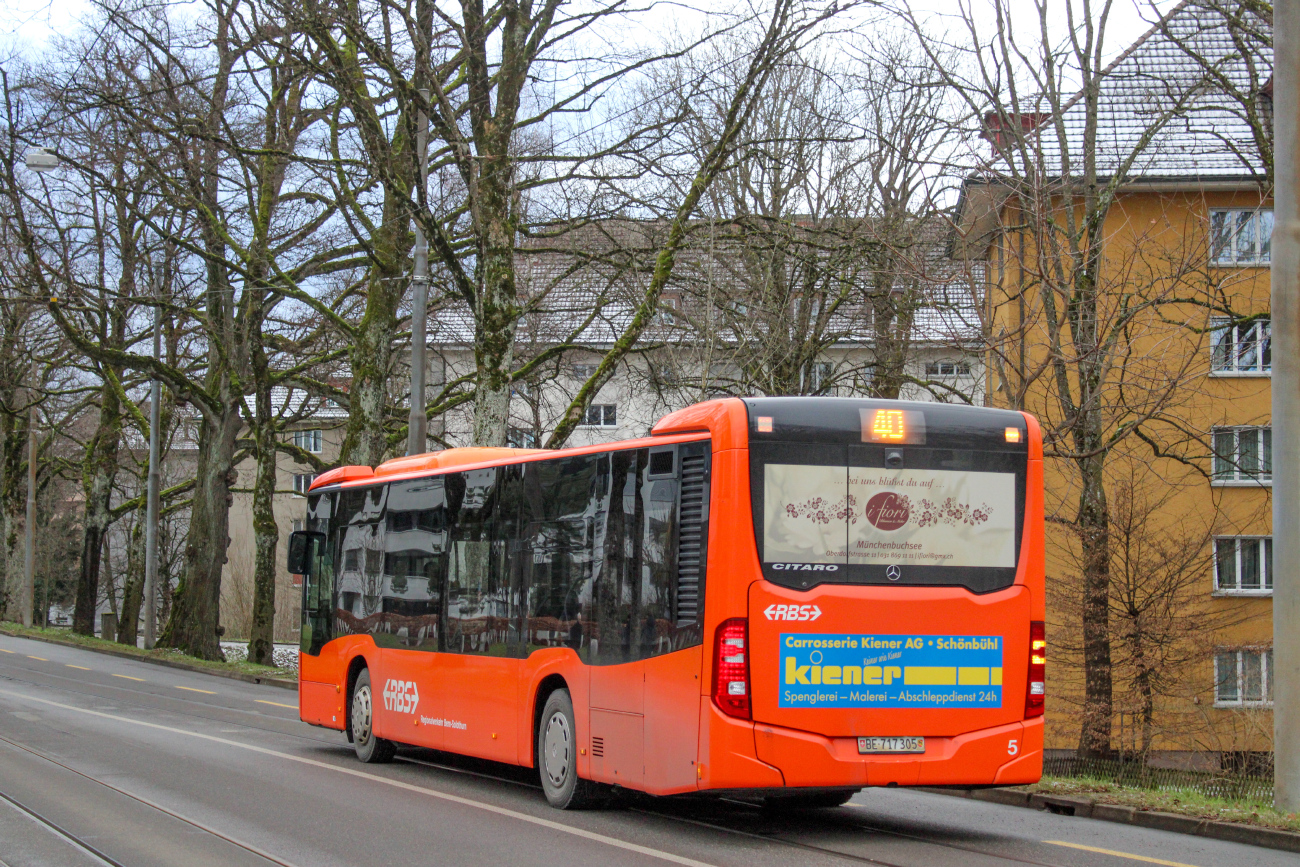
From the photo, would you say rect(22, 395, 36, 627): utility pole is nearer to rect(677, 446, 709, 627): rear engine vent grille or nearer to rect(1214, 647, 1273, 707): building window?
rect(1214, 647, 1273, 707): building window

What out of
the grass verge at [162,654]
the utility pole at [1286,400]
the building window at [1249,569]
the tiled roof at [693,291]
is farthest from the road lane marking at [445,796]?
the building window at [1249,569]

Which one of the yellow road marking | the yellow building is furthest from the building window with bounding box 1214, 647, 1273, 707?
the yellow road marking

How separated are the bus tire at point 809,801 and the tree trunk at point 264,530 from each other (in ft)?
70.6

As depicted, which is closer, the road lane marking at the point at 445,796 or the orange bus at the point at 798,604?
the road lane marking at the point at 445,796

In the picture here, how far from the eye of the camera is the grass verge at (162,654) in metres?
28.5

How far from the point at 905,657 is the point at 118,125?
63.0ft

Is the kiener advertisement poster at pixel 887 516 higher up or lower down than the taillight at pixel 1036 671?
higher up

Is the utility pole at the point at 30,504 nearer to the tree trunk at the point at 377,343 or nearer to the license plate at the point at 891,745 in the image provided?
the tree trunk at the point at 377,343

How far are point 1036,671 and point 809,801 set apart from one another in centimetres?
240

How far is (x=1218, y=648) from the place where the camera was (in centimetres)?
1988

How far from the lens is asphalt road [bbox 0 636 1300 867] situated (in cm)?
801

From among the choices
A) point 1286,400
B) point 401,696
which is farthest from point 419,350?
point 1286,400

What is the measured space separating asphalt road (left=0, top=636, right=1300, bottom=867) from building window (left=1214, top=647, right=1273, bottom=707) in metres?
10.7

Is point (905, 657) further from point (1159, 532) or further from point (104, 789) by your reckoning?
point (1159, 532)
